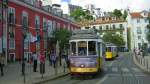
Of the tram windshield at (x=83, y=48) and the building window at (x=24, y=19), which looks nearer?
the tram windshield at (x=83, y=48)

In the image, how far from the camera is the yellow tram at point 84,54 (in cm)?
2842

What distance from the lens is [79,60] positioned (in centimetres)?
2836

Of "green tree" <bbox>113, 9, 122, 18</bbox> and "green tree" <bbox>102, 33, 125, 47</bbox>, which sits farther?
"green tree" <bbox>113, 9, 122, 18</bbox>

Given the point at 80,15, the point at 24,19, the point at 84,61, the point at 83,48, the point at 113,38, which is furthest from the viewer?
the point at 80,15

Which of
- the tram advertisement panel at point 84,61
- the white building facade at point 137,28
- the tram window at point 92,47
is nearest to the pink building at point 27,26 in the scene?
the tram window at point 92,47

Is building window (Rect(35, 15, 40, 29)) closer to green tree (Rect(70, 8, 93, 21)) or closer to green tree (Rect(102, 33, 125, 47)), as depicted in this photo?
green tree (Rect(70, 8, 93, 21))

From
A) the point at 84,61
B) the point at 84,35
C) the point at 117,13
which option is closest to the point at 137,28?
the point at 117,13

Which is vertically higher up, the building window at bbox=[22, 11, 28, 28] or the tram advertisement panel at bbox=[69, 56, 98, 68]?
the building window at bbox=[22, 11, 28, 28]

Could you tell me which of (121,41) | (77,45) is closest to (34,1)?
(77,45)

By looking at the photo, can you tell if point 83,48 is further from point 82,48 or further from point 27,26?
point 27,26

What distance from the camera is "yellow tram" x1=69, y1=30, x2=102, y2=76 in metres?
28.4

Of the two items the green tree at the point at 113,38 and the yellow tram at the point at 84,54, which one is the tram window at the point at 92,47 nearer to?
the yellow tram at the point at 84,54

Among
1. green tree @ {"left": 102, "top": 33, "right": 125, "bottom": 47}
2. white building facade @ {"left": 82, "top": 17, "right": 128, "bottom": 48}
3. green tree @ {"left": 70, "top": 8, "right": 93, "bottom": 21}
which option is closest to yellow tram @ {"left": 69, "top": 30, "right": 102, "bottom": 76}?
green tree @ {"left": 70, "top": 8, "right": 93, "bottom": 21}

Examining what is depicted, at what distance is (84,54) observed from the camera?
28.6 m
